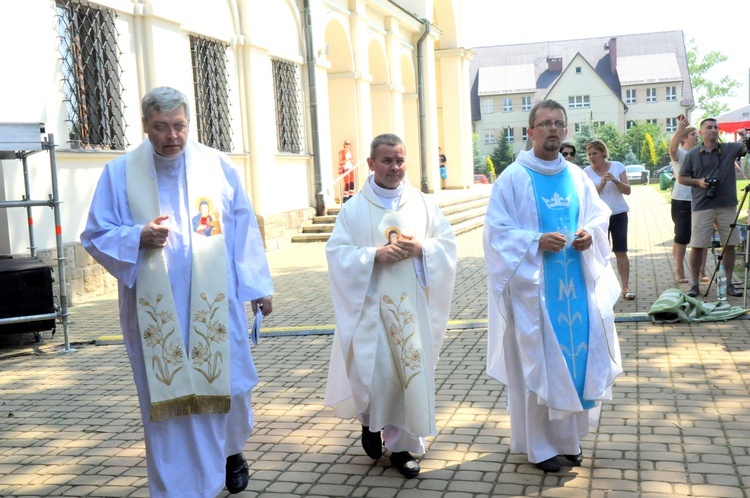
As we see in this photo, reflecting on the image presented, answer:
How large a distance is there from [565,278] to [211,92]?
1186cm

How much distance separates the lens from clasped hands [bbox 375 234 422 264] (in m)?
4.62

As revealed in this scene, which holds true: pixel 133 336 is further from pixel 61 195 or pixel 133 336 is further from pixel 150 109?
pixel 61 195

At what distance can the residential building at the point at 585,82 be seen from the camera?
83500 mm

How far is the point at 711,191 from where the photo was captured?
9.47 meters

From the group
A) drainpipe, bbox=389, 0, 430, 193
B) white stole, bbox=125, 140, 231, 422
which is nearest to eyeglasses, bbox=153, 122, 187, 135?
white stole, bbox=125, 140, 231, 422

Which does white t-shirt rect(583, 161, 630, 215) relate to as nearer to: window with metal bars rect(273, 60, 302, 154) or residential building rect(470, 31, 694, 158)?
window with metal bars rect(273, 60, 302, 154)

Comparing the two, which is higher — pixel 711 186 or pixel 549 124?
pixel 549 124

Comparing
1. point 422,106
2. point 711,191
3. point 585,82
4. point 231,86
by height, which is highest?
point 585,82

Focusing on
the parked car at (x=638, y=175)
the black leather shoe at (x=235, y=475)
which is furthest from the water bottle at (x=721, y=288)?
the parked car at (x=638, y=175)

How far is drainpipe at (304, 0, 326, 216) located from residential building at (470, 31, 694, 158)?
63.2m

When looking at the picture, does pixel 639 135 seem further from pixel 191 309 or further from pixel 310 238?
pixel 191 309

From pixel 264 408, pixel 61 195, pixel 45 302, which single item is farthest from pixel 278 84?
pixel 264 408

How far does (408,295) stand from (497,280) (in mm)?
502

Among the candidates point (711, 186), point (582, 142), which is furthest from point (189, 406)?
point (582, 142)
